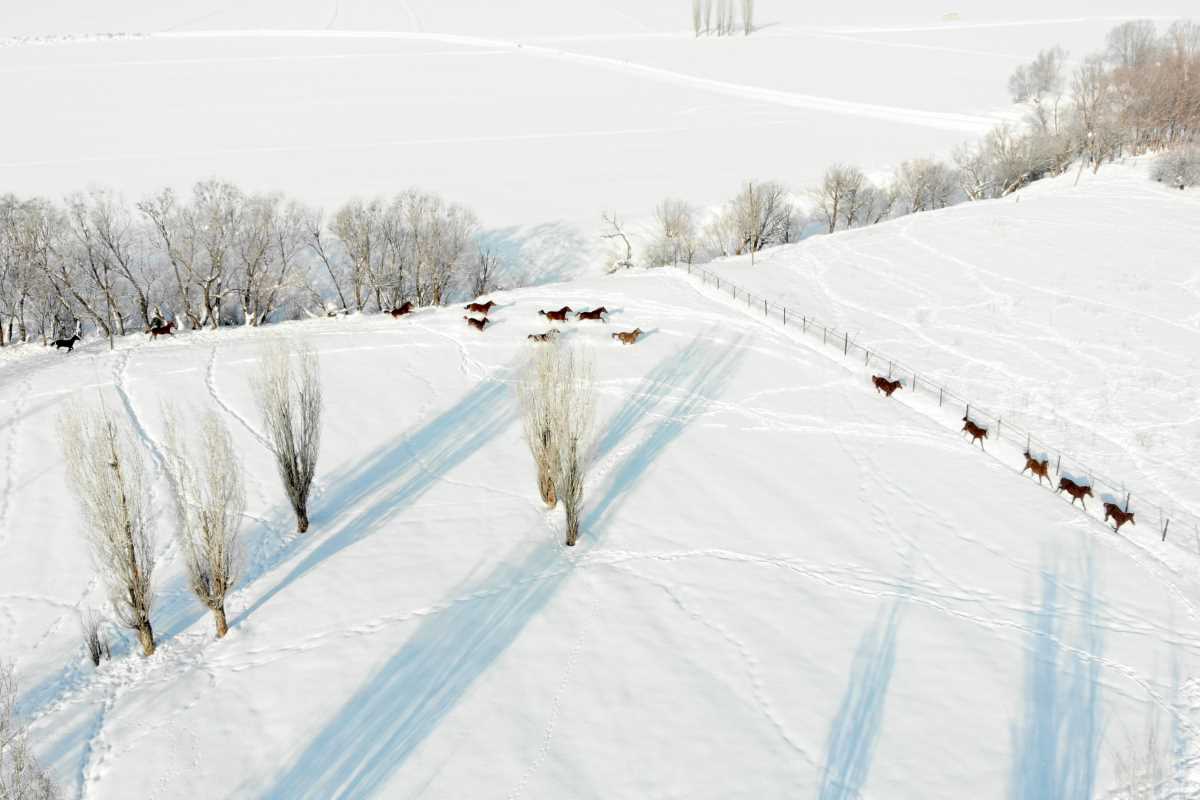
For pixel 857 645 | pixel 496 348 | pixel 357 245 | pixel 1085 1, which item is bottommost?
pixel 857 645

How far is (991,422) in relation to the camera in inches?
1196

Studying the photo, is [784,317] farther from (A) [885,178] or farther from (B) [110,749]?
(A) [885,178]

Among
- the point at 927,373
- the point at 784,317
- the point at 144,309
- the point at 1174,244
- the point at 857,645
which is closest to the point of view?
the point at 857,645

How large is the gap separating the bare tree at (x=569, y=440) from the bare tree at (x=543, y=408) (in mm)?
78

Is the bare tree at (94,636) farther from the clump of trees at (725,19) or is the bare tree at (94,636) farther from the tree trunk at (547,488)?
the clump of trees at (725,19)

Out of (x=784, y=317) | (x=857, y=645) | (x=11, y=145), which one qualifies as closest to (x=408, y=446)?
(x=857, y=645)

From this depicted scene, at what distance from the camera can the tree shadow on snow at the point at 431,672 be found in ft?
47.6

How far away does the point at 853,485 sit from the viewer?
82.0 feet

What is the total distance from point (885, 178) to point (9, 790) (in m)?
80.8

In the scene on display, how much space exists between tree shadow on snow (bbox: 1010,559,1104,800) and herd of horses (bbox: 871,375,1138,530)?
4.77m

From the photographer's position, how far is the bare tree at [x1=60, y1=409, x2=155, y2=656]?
1600 centimetres

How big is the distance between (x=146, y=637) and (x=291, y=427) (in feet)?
21.5

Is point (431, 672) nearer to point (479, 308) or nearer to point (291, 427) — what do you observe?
point (291, 427)

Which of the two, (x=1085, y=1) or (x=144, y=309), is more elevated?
(x=1085, y=1)
